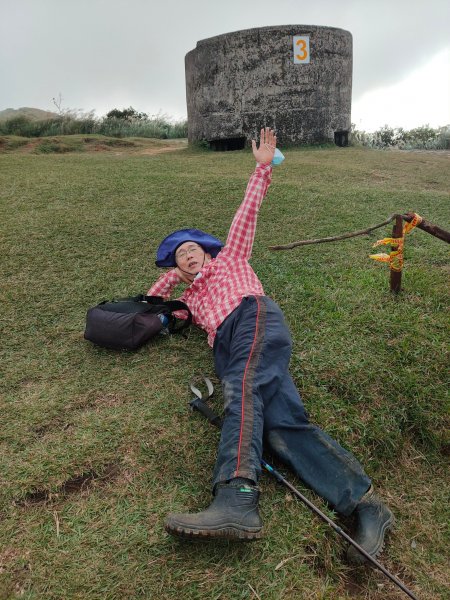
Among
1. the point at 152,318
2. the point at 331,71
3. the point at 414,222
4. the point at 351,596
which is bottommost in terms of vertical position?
the point at 351,596

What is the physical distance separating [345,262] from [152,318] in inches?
75.3

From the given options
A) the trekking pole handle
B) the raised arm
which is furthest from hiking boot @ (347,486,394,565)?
the raised arm

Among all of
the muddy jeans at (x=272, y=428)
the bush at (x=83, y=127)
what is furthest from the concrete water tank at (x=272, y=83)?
the muddy jeans at (x=272, y=428)

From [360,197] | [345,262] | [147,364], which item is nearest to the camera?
[147,364]

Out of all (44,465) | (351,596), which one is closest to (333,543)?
(351,596)

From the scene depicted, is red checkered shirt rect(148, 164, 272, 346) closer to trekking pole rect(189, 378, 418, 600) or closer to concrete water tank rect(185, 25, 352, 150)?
trekking pole rect(189, 378, 418, 600)

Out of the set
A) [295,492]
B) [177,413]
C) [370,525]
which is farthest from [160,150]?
[370,525]

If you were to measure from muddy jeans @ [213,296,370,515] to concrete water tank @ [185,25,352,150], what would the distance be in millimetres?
8654

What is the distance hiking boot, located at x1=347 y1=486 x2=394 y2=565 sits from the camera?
2.06 metres

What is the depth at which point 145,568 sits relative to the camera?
6.17 ft

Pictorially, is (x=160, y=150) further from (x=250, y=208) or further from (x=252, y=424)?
(x=252, y=424)

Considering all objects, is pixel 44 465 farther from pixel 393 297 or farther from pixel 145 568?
pixel 393 297

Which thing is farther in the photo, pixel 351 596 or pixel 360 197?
pixel 360 197

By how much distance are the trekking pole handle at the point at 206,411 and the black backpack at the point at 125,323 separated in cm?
69
